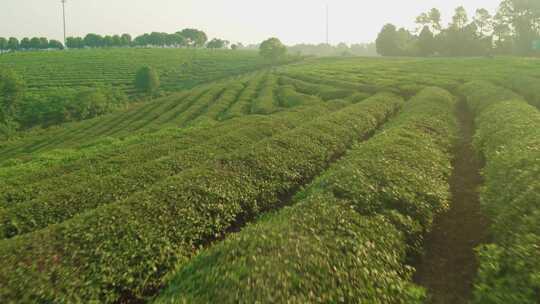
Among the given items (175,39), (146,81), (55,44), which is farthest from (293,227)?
(55,44)

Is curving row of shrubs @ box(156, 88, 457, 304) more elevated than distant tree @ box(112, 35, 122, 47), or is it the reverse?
distant tree @ box(112, 35, 122, 47)

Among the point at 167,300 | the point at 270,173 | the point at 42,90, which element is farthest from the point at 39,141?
the point at 167,300

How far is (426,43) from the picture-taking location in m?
94.2

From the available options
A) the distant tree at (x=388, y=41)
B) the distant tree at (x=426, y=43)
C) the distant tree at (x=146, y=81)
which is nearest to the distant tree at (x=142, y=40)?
the distant tree at (x=146, y=81)

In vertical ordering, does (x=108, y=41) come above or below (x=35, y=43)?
above

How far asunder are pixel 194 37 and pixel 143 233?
205 meters

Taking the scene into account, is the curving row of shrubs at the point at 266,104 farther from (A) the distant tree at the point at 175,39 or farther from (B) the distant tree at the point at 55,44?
(B) the distant tree at the point at 55,44

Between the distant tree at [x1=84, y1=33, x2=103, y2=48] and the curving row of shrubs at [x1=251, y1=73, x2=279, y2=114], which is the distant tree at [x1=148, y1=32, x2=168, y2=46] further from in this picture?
the curving row of shrubs at [x1=251, y1=73, x2=279, y2=114]

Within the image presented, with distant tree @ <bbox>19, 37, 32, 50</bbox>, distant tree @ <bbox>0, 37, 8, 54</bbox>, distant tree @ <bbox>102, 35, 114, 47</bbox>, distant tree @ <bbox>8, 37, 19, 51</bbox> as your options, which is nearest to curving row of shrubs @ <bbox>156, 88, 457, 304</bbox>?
distant tree @ <bbox>102, 35, 114, 47</bbox>

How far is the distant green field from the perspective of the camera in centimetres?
9439

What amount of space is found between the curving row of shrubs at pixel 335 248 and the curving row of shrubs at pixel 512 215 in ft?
4.56

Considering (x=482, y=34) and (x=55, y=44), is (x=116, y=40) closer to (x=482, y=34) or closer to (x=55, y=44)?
(x=55, y=44)

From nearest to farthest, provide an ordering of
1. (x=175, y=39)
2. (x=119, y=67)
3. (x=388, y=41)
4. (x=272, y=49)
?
1. (x=388, y=41)
2. (x=119, y=67)
3. (x=272, y=49)
4. (x=175, y=39)

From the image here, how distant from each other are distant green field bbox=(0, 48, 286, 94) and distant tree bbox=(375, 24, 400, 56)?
141 ft
